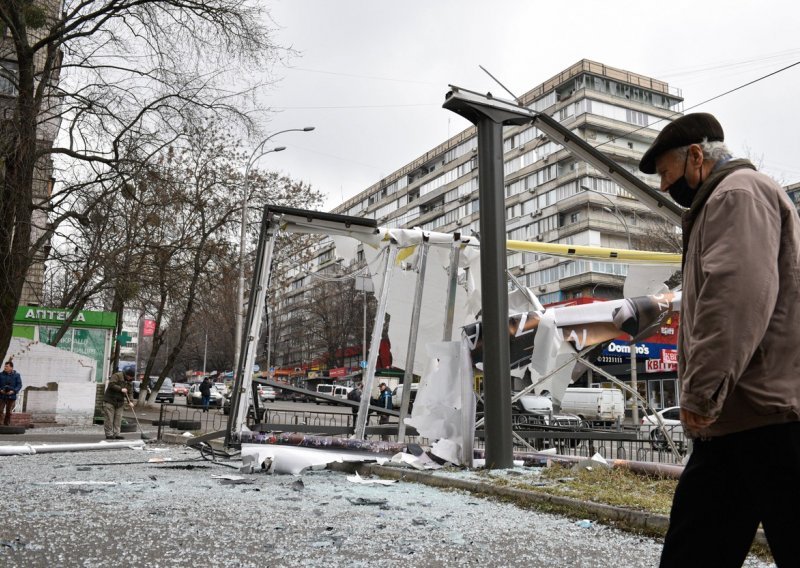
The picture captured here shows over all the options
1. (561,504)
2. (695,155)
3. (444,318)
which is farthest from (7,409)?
(695,155)

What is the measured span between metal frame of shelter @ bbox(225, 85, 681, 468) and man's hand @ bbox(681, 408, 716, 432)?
233 inches

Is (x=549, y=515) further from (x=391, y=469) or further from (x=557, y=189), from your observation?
(x=557, y=189)

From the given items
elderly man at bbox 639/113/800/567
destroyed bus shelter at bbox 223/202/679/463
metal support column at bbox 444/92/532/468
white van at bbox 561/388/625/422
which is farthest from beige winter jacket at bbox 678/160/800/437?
white van at bbox 561/388/625/422

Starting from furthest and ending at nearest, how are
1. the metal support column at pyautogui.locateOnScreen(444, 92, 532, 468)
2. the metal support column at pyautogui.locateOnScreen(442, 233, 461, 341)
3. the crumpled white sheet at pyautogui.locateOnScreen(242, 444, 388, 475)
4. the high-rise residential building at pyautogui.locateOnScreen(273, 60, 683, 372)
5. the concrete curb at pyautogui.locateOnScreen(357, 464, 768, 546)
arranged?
the high-rise residential building at pyautogui.locateOnScreen(273, 60, 683, 372) < the metal support column at pyautogui.locateOnScreen(442, 233, 461, 341) < the crumpled white sheet at pyautogui.locateOnScreen(242, 444, 388, 475) < the metal support column at pyautogui.locateOnScreen(444, 92, 532, 468) < the concrete curb at pyautogui.locateOnScreen(357, 464, 768, 546)

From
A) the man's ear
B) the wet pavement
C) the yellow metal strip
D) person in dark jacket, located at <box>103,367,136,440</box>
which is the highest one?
the yellow metal strip

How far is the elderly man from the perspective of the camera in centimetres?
227

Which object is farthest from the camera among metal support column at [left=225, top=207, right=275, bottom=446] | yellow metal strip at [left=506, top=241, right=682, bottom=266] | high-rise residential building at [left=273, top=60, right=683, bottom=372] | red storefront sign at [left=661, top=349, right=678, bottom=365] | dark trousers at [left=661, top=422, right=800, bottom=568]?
high-rise residential building at [left=273, top=60, right=683, bottom=372]

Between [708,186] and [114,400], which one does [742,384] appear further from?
[114,400]

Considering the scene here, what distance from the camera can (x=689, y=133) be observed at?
9.07 feet

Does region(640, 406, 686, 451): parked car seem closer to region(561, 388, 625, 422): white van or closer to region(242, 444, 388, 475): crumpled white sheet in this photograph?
region(242, 444, 388, 475): crumpled white sheet

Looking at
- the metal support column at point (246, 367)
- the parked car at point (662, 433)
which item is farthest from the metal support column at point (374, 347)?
the parked car at point (662, 433)

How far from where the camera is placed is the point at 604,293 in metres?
56.7

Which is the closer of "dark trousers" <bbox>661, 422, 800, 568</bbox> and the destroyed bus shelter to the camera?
"dark trousers" <bbox>661, 422, 800, 568</bbox>

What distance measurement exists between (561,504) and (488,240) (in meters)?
3.60
